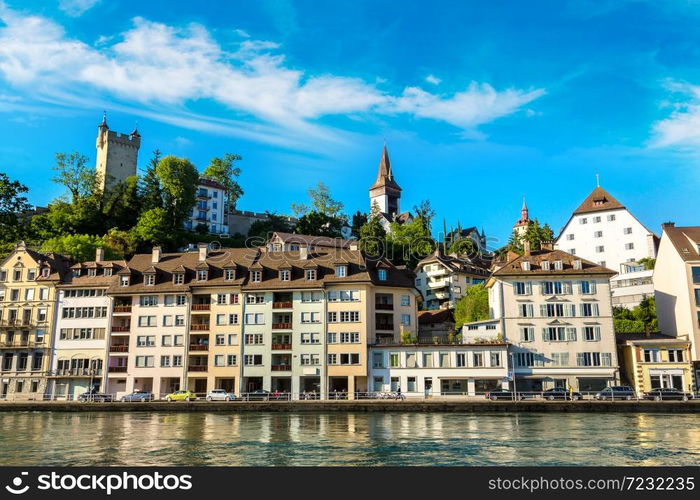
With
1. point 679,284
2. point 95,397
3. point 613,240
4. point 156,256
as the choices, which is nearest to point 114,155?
point 156,256

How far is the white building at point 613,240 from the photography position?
8894 cm

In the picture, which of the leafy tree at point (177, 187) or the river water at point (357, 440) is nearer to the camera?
the river water at point (357, 440)

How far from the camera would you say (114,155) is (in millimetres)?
139875

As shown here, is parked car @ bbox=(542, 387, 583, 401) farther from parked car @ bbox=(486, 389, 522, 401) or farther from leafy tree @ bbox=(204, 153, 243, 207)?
leafy tree @ bbox=(204, 153, 243, 207)

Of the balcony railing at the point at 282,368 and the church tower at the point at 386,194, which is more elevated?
the church tower at the point at 386,194

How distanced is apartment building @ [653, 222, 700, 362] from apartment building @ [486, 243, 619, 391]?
8040 mm

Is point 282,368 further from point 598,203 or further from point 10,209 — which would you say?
point 598,203

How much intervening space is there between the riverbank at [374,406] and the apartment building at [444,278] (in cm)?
5377

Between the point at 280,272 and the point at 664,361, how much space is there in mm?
40547

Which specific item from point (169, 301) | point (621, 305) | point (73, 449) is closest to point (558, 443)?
point (73, 449)

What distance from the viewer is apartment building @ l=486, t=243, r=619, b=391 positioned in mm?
64250

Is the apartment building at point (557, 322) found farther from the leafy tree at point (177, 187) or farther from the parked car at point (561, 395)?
the leafy tree at point (177, 187)

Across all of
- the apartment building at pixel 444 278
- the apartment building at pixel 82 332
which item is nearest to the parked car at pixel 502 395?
the apartment building at pixel 82 332

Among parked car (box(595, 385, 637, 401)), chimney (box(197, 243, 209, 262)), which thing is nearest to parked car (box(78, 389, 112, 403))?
chimney (box(197, 243, 209, 262))
